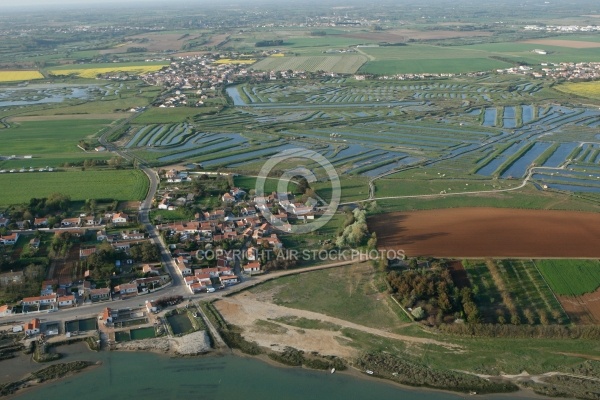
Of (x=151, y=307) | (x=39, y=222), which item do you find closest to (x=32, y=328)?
(x=151, y=307)

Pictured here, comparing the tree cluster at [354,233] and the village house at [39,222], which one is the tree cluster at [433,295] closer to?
the tree cluster at [354,233]

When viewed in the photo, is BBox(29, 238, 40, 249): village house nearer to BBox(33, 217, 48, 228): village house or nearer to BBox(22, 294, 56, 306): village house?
BBox(33, 217, 48, 228): village house

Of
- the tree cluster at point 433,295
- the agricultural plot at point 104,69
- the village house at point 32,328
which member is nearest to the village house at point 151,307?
the village house at point 32,328

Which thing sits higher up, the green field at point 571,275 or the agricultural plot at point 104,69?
the agricultural plot at point 104,69

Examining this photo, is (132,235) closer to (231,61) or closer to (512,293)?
(512,293)

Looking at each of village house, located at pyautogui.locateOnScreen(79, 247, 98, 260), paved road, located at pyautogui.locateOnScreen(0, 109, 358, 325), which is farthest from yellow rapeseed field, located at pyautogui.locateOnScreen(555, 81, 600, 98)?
village house, located at pyautogui.locateOnScreen(79, 247, 98, 260)

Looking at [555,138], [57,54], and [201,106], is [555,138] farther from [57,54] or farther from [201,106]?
[57,54]

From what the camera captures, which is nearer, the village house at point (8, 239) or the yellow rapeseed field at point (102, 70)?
the village house at point (8, 239)
